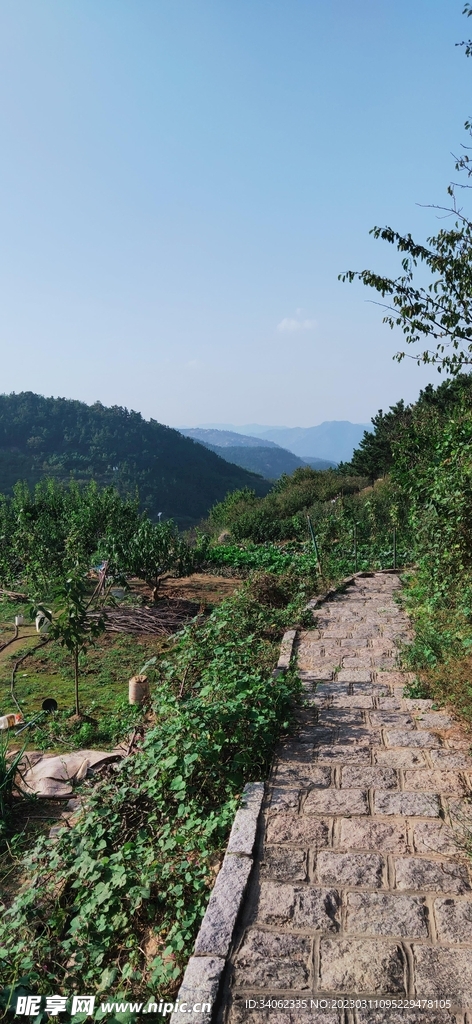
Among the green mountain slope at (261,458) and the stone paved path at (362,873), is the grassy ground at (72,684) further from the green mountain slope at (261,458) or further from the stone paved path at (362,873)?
the green mountain slope at (261,458)

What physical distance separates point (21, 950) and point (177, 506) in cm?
5248

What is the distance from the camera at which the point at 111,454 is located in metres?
57.3

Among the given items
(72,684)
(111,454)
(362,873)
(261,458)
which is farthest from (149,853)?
(261,458)

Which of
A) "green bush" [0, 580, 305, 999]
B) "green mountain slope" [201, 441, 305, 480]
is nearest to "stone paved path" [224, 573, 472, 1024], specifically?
"green bush" [0, 580, 305, 999]

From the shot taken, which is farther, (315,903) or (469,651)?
(469,651)

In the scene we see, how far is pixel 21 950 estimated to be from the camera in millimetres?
2572

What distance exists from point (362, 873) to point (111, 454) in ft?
185

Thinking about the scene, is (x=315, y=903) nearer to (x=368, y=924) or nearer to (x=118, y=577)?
(x=368, y=924)

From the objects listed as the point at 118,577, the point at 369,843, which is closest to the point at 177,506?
the point at 118,577

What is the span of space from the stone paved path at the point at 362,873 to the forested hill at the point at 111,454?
147ft

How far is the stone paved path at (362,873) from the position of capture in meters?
2.10

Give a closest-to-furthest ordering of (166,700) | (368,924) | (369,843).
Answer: (368,924), (369,843), (166,700)

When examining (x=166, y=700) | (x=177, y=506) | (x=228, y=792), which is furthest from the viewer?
(x=177, y=506)

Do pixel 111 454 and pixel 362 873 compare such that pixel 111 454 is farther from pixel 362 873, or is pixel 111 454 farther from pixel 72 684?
pixel 362 873
